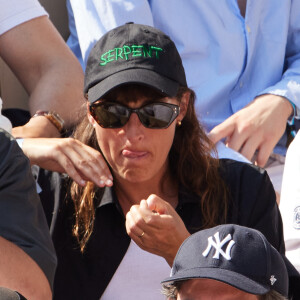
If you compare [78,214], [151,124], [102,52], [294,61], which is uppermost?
[102,52]

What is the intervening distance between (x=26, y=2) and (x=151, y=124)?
1.03 m

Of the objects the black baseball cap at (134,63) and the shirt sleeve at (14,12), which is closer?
the black baseball cap at (134,63)

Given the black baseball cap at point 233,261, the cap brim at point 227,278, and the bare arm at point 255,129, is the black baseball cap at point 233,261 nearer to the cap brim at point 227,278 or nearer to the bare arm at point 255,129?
the cap brim at point 227,278

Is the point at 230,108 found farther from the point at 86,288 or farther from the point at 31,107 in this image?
the point at 86,288

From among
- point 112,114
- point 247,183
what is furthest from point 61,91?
point 247,183

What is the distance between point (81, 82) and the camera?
3.28 m

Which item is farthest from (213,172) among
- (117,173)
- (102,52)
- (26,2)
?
(26,2)

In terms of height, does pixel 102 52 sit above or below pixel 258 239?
above

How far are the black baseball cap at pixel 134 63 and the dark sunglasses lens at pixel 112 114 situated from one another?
4 cm

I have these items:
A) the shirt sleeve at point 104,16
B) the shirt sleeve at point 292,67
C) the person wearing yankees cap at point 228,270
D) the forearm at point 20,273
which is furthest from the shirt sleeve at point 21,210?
the shirt sleeve at point 292,67

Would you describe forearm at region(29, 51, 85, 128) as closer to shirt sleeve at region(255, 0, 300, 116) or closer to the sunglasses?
the sunglasses

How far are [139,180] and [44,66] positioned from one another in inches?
35.8

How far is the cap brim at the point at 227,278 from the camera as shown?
1.85 metres

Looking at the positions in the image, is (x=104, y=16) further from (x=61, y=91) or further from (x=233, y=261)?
(x=233, y=261)
